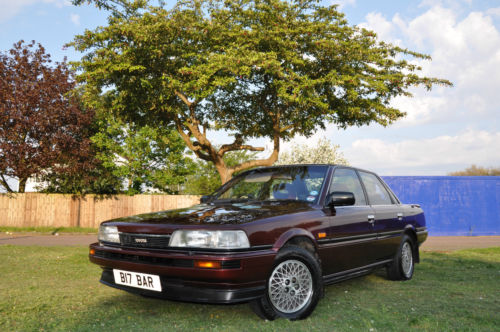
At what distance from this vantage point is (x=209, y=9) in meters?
14.7

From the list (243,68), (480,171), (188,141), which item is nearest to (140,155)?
(188,141)

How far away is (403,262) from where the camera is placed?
6.15 metres

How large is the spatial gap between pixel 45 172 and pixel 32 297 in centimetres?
1890

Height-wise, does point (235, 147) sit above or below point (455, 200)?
above

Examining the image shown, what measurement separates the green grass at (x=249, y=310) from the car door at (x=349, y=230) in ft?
1.51

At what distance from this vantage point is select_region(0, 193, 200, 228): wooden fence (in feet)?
70.7

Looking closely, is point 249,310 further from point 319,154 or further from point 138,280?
point 319,154

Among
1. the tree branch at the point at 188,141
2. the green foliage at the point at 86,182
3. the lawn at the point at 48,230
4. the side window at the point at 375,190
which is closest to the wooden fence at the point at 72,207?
the green foliage at the point at 86,182

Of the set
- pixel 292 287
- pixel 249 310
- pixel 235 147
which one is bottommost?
pixel 249 310

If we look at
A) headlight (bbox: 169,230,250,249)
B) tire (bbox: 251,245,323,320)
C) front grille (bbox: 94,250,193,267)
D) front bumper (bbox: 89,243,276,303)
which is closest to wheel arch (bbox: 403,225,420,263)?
tire (bbox: 251,245,323,320)

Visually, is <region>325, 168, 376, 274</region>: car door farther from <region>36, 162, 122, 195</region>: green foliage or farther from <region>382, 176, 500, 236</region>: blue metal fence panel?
<region>36, 162, 122, 195</region>: green foliage

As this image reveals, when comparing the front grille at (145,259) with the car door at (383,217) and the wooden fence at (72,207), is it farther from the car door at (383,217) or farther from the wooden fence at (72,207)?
the wooden fence at (72,207)

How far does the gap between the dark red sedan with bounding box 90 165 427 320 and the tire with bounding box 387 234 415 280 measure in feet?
1.98

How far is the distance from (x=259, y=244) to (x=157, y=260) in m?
0.90
